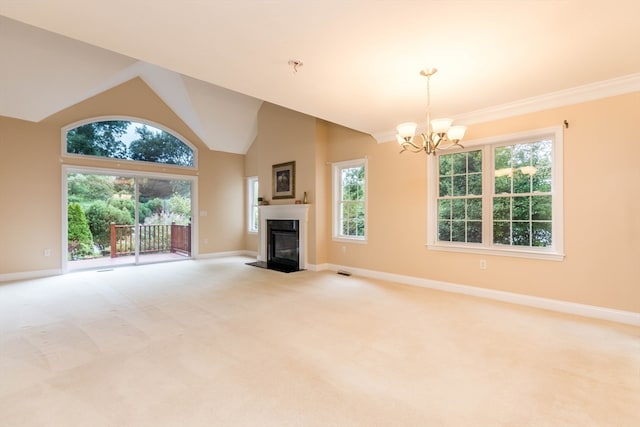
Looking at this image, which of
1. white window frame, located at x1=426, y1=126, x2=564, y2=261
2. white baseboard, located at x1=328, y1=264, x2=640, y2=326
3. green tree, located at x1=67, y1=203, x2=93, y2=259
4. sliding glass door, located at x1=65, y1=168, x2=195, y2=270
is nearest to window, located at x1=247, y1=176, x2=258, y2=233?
sliding glass door, located at x1=65, y1=168, x2=195, y2=270

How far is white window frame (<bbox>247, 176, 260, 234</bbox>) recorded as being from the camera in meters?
8.42

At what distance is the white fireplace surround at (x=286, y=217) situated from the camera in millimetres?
6125

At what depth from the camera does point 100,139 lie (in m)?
6.16

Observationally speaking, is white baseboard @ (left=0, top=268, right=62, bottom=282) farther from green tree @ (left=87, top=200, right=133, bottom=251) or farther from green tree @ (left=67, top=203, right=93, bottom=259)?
green tree @ (left=87, top=200, right=133, bottom=251)

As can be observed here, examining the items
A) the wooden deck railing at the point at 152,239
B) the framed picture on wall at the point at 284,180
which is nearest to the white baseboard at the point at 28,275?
the wooden deck railing at the point at 152,239

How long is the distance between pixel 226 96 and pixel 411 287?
5.61 metres

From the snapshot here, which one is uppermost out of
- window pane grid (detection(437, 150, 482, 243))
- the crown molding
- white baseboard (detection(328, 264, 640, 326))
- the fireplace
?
the crown molding

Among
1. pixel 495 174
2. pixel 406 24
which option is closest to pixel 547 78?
pixel 495 174

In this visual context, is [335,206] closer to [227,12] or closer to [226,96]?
[226,96]

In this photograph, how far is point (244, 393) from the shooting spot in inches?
76.6

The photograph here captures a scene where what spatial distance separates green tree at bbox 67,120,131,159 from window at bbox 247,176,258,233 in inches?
121

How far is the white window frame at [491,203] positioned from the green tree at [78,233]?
22.5 ft

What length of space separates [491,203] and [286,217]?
396cm

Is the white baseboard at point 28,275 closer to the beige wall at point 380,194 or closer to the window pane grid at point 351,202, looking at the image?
the beige wall at point 380,194
